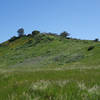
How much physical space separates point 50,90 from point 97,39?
73.2 meters

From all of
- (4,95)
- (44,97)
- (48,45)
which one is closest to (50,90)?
(44,97)

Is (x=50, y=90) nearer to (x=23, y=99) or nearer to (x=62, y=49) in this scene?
(x=23, y=99)

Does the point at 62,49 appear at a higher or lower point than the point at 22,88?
higher

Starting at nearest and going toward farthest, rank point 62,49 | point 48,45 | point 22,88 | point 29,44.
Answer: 1. point 22,88
2. point 62,49
3. point 48,45
4. point 29,44

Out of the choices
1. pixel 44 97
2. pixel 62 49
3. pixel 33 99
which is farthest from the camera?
pixel 62 49

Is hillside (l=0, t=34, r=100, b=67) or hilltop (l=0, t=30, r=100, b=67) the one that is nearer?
hilltop (l=0, t=30, r=100, b=67)

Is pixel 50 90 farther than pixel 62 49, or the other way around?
pixel 62 49

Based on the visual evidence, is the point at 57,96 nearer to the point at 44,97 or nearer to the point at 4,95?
the point at 44,97

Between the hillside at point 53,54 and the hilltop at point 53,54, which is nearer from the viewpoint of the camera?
the hilltop at point 53,54

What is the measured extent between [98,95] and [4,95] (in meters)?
2.34

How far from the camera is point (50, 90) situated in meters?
4.95

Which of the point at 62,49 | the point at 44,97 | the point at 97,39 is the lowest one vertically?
the point at 44,97

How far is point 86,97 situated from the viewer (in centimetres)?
447

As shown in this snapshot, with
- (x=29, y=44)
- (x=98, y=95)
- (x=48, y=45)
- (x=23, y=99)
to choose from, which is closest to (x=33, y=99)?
(x=23, y=99)
